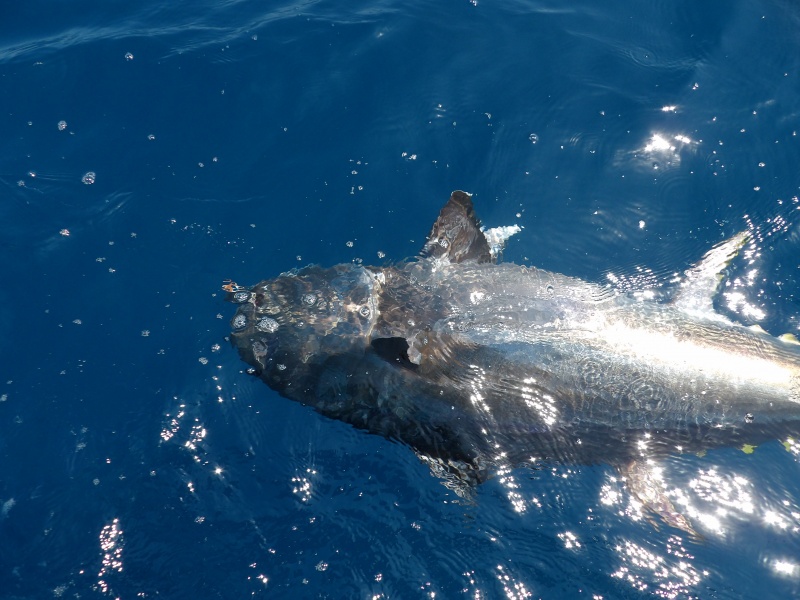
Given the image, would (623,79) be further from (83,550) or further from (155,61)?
(83,550)

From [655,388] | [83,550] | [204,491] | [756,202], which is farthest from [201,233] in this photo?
[756,202]

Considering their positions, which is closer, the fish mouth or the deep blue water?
the deep blue water

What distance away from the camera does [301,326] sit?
7.07 meters

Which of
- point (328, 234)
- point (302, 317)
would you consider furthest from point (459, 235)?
point (302, 317)

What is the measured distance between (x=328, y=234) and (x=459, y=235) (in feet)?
6.03

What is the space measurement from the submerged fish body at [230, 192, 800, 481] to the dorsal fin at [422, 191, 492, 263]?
499mm

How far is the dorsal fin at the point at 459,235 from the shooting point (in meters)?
7.71

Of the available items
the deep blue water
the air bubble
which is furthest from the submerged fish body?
the deep blue water

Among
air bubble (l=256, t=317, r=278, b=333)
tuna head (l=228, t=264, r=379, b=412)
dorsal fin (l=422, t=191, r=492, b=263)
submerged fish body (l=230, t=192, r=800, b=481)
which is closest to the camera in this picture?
submerged fish body (l=230, t=192, r=800, b=481)

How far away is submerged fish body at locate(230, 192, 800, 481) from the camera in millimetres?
6602

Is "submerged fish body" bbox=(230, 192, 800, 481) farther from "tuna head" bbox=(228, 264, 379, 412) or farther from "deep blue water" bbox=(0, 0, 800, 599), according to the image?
"deep blue water" bbox=(0, 0, 800, 599)

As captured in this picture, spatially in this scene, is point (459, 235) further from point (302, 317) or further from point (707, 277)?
point (707, 277)

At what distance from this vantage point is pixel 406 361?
666 cm

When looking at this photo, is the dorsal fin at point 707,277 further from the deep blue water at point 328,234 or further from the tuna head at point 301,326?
the tuna head at point 301,326
